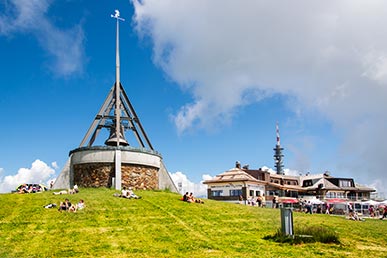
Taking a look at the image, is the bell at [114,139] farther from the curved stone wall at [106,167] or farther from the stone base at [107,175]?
the stone base at [107,175]

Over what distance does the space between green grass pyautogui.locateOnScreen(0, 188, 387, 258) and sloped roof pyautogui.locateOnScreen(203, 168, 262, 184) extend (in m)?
38.2

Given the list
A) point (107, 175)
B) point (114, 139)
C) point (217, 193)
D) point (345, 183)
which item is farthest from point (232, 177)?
point (107, 175)

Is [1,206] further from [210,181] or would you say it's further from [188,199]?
[210,181]

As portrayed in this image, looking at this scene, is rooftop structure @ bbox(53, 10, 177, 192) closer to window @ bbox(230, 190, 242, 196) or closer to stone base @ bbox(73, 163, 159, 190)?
stone base @ bbox(73, 163, 159, 190)

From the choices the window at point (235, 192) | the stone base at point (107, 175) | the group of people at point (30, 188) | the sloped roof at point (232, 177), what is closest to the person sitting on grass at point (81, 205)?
the group of people at point (30, 188)

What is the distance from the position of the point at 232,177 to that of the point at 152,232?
163ft

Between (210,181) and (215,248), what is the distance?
53.5 meters

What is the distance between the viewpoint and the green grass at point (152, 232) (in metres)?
16.1

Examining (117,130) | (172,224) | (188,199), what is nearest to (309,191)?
(117,130)

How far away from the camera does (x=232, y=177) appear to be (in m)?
68.9

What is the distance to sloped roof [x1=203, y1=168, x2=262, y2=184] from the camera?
221ft

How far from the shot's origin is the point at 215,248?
1670 centimetres

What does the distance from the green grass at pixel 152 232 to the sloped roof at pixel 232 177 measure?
38.2m

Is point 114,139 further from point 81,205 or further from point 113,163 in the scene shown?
point 81,205
